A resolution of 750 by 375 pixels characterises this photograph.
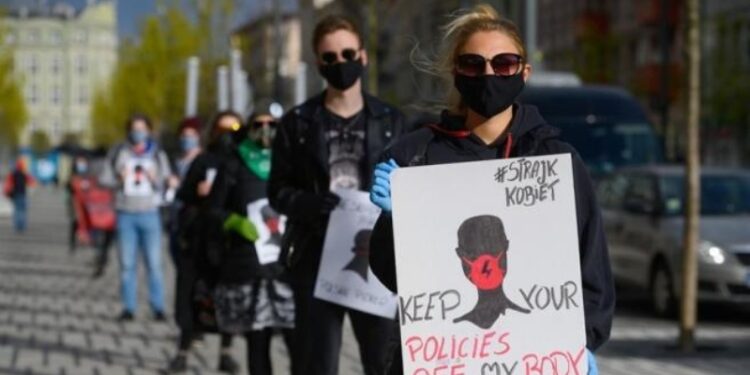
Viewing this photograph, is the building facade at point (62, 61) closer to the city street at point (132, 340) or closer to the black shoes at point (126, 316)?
the city street at point (132, 340)

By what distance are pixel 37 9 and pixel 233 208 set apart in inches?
6840

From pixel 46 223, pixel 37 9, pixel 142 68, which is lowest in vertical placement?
pixel 46 223

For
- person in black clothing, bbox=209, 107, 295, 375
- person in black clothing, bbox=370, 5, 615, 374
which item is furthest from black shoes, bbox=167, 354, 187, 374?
person in black clothing, bbox=370, 5, 615, 374

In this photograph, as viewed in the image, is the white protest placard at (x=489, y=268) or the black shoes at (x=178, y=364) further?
the black shoes at (x=178, y=364)

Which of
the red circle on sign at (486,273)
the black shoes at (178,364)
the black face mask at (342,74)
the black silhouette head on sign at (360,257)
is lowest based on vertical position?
the black shoes at (178,364)

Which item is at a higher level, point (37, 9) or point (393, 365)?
point (37, 9)

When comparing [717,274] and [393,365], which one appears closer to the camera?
[393,365]

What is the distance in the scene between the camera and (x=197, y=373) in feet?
36.2

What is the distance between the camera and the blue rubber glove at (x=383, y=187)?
4594 millimetres

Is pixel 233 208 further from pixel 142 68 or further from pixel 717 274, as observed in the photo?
pixel 142 68

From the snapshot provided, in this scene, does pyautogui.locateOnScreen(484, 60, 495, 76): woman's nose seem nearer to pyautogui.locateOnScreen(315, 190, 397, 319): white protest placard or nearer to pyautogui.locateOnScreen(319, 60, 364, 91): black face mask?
pyautogui.locateOnScreen(315, 190, 397, 319): white protest placard

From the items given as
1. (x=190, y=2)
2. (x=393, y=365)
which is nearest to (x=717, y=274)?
(x=393, y=365)

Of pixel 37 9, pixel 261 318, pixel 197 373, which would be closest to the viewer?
pixel 261 318

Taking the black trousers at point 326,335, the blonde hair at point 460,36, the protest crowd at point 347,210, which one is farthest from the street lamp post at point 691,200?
the blonde hair at point 460,36
